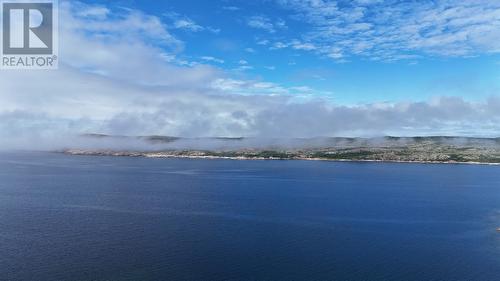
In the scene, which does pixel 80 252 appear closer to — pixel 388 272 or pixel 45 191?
pixel 388 272

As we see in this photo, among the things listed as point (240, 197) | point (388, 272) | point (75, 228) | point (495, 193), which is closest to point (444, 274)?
point (388, 272)

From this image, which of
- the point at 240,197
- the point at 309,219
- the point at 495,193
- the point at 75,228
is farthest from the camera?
the point at 495,193

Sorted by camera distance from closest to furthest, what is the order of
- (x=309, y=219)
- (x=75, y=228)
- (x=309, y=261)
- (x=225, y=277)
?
(x=225, y=277), (x=309, y=261), (x=75, y=228), (x=309, y=219)

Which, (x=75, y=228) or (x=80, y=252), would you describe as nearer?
(x=80, y=252)

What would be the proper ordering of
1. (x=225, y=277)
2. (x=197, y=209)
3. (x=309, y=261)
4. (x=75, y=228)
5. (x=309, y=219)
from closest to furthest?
(x=225, y=277) → (x=309, y=261) → (x=75, y=228) → (x=309, y=219) → (x=197, y=209)

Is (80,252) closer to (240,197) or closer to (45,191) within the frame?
(240,197)

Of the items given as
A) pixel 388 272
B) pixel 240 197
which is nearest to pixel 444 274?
pixel 388 272
